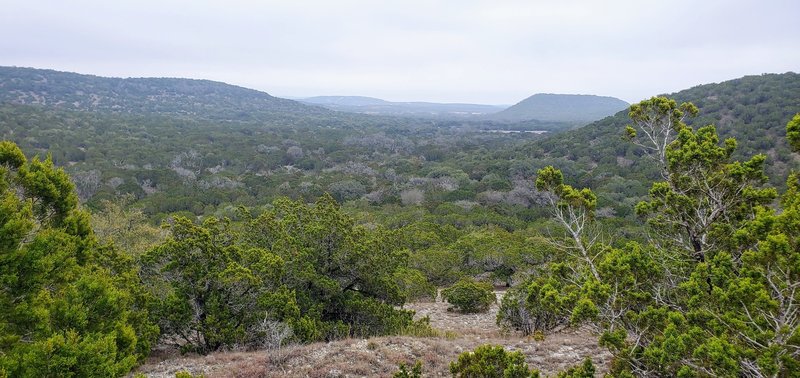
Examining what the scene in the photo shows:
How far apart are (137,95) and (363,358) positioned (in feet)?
438

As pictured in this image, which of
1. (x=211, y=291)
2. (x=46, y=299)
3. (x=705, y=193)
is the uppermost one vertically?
(x=705, y=193)

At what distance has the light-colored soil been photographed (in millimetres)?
5676

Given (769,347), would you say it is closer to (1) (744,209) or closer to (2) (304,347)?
(1) (744,209)

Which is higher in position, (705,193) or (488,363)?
(705,193)

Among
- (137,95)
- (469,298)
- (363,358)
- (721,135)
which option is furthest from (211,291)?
(137,95)

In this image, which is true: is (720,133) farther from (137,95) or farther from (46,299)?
(137,95)

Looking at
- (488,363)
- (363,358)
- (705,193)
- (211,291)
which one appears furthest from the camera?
(211,291)

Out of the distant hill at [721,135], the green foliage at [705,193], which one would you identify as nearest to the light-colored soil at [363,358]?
the green foliage at [705,193]

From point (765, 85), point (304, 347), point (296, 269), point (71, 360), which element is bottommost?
point (304, 347)

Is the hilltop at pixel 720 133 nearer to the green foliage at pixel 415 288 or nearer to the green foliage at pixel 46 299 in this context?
the green foliage at pixel 415 288

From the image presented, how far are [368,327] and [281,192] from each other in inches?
1108

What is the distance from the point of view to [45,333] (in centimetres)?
400

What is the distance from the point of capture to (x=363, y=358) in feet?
19.6

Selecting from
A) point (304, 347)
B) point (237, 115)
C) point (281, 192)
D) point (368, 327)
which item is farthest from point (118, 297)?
point (237, 115)
